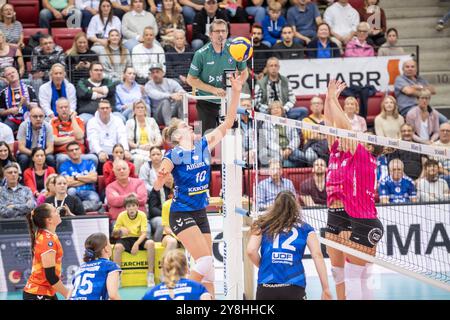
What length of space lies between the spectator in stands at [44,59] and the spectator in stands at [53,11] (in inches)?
46.4

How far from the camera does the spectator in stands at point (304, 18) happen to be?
17.4m

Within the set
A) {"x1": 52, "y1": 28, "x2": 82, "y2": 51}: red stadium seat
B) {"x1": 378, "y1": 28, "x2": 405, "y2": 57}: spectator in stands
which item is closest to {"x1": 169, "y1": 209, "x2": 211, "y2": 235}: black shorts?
{"x1": 52, "y1": 28, "x2": 82, "y2": 51}: red stadium seat

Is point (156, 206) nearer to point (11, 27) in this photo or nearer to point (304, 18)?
point (11, 27)

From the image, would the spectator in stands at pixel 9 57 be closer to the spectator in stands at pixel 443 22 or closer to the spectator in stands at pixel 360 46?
the spectator in stands at pixel 360 46

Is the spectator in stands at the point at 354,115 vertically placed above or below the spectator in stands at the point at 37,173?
above

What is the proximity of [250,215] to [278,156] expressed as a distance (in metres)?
4.88

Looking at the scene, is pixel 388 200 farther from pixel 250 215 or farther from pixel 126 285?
pixel 250 215

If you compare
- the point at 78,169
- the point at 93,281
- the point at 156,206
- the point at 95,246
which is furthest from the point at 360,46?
the point at 93,281

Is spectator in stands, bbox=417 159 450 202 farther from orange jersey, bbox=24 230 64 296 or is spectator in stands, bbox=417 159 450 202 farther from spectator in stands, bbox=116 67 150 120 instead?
orange jersey, bbox=24 230 64 296

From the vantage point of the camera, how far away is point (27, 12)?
17.4m

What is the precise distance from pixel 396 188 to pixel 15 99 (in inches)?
240

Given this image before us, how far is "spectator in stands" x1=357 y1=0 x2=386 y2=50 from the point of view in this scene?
17484 millimetres

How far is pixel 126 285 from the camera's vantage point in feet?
44.9

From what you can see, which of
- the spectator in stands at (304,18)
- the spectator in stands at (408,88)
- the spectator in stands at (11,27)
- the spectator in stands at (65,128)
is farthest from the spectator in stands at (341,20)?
the spectator in stands at (11,27)
